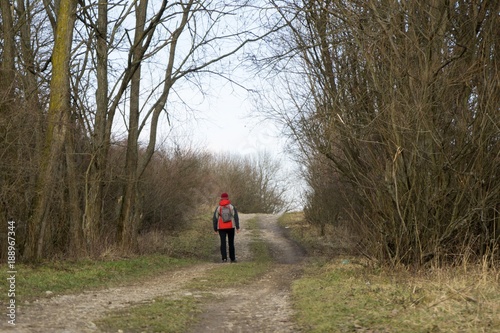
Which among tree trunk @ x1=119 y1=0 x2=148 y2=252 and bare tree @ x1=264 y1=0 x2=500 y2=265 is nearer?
bare tree @ x1=264 y1=0 x2=500 y2=265

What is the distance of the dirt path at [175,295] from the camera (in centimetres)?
767

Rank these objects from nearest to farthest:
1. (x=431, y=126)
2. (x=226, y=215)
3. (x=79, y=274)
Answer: (x=431, y=126), (x=79, y=274), (x=226, y=215)

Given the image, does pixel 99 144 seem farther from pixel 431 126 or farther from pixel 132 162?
pixel 431 126

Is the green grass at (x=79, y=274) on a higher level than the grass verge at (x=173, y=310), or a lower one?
higher

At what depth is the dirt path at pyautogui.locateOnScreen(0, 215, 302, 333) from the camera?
25.2 ft

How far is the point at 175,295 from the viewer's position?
1077 cm

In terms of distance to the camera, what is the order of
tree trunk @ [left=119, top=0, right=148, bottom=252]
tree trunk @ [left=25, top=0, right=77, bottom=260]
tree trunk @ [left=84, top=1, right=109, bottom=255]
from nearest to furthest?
tree trunk @ [left=25, top=0, right=77, bottom=260], tree trunk @ [left=84, top=1, right=109, bottom=255], tree trunk @ [left=119, top=0, right=148, bottom=252]

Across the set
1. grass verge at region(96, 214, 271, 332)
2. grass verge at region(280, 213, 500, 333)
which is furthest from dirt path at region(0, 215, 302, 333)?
grass verge at region(280, 213, 500, 333)

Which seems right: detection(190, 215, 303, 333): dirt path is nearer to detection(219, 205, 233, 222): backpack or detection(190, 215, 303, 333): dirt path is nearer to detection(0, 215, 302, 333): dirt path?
detection(0, 215, 302, 333): dirt path

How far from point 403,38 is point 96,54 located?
9794 millimetres

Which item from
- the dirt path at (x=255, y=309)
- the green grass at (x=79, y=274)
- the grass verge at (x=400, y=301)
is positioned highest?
the green grass at (x=79, y=274)

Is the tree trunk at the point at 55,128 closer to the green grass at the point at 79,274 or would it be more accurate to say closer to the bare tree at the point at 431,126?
the green grass at the point at 79,274

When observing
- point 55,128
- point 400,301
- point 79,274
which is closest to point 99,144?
point 55,128

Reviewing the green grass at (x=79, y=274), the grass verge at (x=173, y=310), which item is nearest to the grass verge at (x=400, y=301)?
the grass verge at (x=173, y=310)
